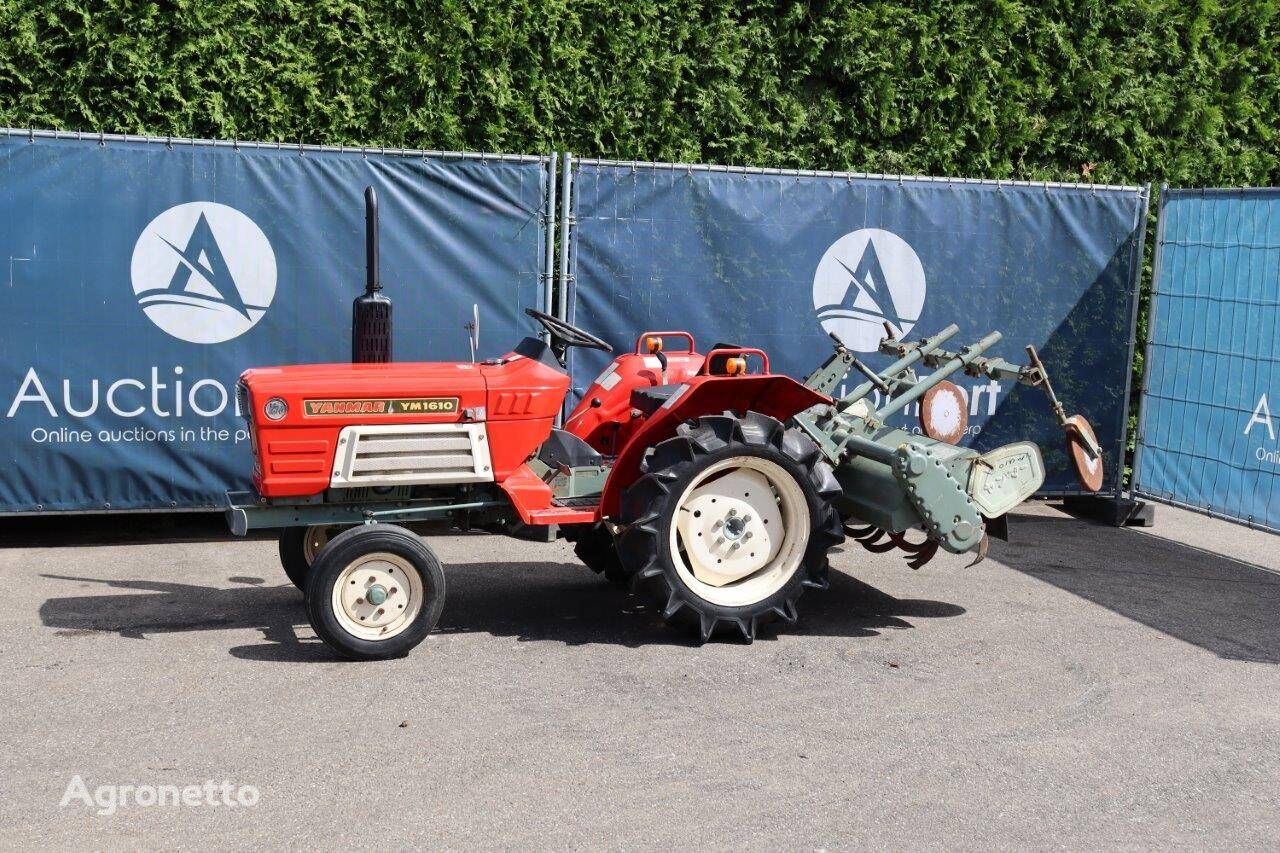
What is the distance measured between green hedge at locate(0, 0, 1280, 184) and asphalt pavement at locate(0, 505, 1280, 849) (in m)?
3.00

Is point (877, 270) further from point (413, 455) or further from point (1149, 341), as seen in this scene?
point (413, 455)

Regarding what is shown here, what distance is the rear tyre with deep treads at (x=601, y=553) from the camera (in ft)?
22.3

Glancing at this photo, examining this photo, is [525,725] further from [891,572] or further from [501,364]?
[891,572]

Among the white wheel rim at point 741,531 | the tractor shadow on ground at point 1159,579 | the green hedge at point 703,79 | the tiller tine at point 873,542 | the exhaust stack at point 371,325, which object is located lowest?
the tractor shadow on ground at point 1159,579

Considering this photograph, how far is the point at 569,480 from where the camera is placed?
20.5 feet

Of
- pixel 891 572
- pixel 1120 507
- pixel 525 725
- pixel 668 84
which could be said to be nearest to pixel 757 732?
pixel 525 725

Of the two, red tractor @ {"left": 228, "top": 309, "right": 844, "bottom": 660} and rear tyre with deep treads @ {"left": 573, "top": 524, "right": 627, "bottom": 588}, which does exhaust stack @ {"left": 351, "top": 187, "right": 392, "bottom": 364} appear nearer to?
red tractor @ {"left": 228, "top": 309, "right": 844, "bottom": 660}

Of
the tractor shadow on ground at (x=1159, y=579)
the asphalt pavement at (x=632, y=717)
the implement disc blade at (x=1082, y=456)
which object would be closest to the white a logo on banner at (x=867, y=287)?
the tractor shadow on ground at (x=1159, y=579)

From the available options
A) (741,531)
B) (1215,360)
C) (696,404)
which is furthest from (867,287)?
(741,531)

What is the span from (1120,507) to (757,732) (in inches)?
195

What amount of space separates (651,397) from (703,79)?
3781mm

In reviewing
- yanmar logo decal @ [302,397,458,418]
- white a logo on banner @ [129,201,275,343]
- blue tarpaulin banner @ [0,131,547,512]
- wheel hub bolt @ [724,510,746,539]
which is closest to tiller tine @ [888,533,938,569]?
wheel hub bolt @ [724,510,746,539]

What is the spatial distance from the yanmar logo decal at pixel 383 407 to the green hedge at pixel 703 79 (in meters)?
3.59

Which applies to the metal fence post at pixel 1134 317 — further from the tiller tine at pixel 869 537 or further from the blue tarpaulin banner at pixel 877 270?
the tiller tine at pixel 869 537
